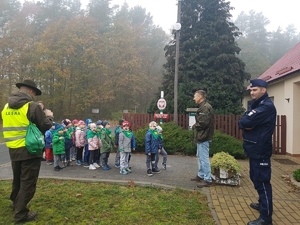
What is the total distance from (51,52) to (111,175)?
25.1 m

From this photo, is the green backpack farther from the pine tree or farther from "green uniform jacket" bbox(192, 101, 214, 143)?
the pine tree

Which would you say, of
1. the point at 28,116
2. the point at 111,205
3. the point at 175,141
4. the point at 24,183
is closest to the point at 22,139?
the point at 28,116

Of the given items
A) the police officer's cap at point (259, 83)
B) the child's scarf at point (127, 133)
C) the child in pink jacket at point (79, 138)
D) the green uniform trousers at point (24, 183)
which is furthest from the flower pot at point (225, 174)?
the child in pink jacket at point (79, 138)

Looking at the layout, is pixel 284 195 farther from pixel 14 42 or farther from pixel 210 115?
pixel 14 42

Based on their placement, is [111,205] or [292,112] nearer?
[111,205]

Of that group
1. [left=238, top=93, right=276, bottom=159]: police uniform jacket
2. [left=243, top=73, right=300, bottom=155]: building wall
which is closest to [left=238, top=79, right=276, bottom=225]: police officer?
[left=238, top=93, right=276, bottom=159]: police uniform jacket

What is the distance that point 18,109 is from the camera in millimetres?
3561

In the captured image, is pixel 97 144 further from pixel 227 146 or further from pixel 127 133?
pixel 227 146

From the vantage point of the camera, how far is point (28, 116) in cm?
358

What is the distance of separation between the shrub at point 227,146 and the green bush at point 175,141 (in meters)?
0.80

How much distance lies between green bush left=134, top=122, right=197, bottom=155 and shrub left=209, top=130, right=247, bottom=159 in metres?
0.80

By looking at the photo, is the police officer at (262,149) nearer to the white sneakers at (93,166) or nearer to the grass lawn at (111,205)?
the grass lawn at (111,205)

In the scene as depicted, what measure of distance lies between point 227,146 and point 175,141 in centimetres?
200

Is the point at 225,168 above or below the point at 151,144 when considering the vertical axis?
below
